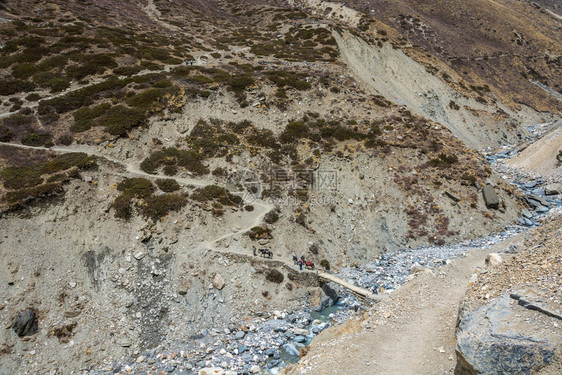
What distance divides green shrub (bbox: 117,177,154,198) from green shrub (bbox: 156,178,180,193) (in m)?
0.97

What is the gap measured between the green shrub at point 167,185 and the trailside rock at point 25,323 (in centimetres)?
1569

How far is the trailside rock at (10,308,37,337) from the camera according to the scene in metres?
24.9

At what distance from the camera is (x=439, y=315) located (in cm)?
2295

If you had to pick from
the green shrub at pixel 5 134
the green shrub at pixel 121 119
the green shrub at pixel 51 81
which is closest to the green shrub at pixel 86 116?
the green shrub at pixel 121 119

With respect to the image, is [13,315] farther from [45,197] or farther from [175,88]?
[175,88]

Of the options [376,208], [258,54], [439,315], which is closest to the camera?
[439,315]

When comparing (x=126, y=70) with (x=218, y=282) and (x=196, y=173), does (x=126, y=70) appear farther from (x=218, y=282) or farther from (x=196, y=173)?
(x=218, y=282)

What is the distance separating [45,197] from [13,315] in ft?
35.5

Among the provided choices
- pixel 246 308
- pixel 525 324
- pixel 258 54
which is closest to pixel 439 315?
pixel 525 324

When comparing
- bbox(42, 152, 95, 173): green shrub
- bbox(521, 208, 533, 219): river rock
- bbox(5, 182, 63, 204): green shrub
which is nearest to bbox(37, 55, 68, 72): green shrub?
bbox(42, 152, 95, 173): green shrub

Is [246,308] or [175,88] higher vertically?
[175,88]

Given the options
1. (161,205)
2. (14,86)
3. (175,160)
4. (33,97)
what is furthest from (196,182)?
(14,86)

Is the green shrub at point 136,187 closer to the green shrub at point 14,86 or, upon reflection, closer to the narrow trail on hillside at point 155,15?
the green shrub at point 14,86

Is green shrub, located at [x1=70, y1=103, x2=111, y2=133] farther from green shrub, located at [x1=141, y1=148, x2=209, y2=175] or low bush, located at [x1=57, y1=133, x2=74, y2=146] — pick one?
green shrub, located at [x1=141, y1=148, x2=209, y2=175]
